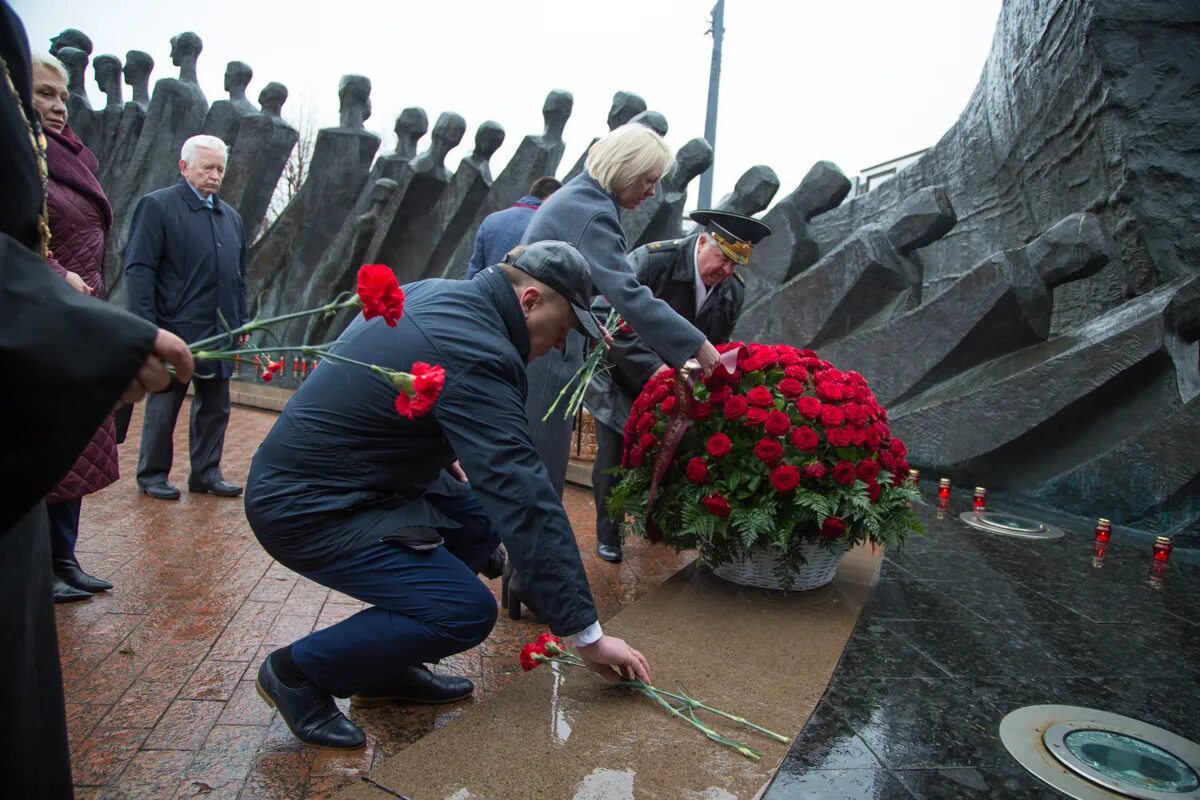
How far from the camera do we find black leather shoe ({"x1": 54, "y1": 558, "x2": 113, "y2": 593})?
296 cm

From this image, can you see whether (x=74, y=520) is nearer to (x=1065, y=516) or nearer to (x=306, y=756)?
(x=306, y=756)

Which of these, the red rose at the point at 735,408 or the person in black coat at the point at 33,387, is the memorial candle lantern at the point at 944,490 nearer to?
the red rose at the point at 735,408

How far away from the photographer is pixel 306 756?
2.00 metres

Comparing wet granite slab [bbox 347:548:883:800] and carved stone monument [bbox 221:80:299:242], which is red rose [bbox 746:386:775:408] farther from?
carved stone monument [bbox 221:80:299:242]

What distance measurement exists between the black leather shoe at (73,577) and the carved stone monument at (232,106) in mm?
10406

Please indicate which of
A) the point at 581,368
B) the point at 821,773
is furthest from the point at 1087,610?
the point at 581,368

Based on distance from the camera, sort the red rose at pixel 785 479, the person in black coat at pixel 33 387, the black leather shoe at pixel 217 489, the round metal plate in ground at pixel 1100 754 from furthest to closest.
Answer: the black leather shoe at pixel 217 489 < the red rose at pixel 785 479 < the round metal plate in ground at pixel 1100 754 < the person in black coat at pixel 33 387

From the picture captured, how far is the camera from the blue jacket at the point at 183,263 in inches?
167

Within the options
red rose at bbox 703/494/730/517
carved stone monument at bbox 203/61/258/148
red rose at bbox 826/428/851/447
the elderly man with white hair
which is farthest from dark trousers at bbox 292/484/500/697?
carved stone monument at bbox 203/61/258/148

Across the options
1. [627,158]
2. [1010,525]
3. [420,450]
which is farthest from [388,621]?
[1010,525]

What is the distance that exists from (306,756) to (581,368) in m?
1.39

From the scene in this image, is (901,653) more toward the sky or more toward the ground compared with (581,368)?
more toward the ground

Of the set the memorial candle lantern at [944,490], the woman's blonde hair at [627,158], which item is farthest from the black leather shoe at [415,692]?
the memorial candle lantern at [944,490]

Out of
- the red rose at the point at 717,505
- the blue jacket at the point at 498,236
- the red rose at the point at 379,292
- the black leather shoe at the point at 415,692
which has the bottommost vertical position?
the black leather shoe at the point at 415,692
